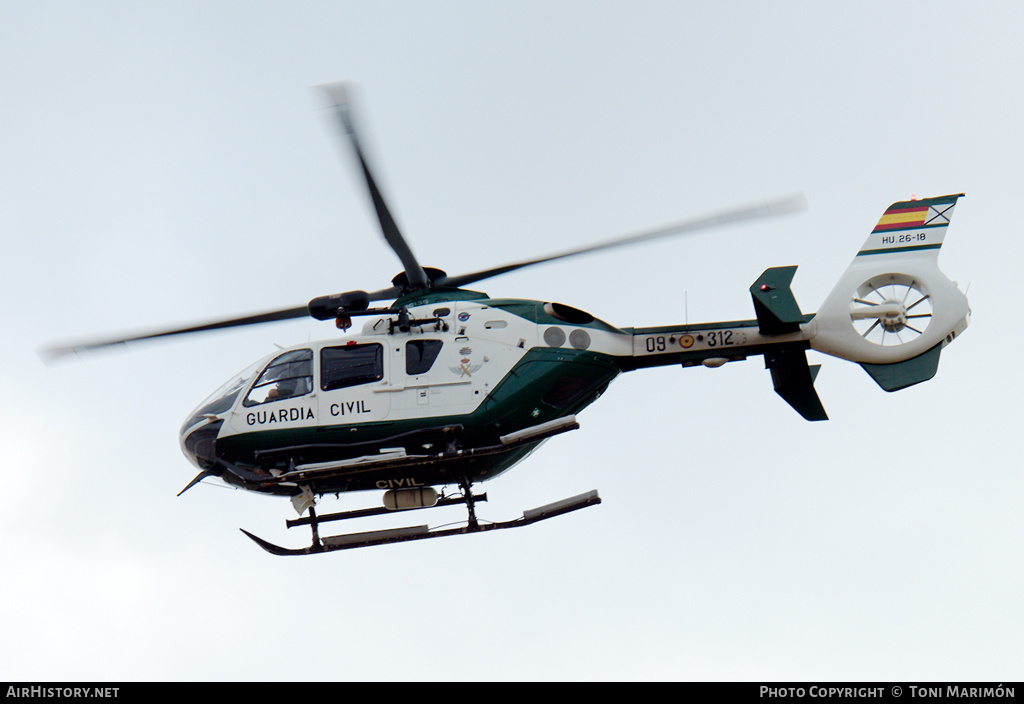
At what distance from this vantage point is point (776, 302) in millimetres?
18234

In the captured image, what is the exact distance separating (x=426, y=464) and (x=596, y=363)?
3170 millimetres

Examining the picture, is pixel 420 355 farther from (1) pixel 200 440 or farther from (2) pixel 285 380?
(1) pixel 200 440

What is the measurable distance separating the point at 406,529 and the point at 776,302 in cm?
678

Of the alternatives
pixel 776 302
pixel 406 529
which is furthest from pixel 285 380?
pixel 776 302

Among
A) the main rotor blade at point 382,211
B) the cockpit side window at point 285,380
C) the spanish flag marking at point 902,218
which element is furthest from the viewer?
the spanish flag marking at point 902,218

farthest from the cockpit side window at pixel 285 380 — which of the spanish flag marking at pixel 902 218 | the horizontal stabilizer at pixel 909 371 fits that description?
the spanish flag marking at pixel 902 218

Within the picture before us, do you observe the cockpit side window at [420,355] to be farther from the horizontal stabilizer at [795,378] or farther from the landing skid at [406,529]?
the horizontal stabilizer at [795,378]

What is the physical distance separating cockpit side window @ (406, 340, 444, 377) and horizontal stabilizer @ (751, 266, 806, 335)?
5.07 metres

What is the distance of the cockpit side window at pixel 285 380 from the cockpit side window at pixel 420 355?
1.62 metres

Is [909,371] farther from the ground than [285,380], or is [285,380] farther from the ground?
[285,380]

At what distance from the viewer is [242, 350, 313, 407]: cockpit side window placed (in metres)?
18.6

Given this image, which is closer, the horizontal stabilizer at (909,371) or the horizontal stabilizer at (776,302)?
the horizontal stabilizer at (909,371)

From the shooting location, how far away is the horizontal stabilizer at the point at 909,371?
18.0m
